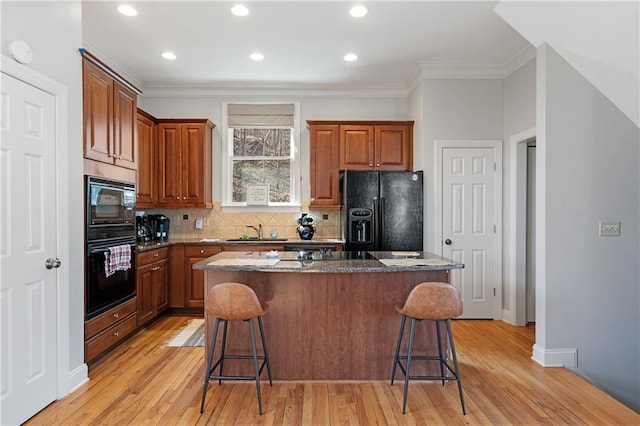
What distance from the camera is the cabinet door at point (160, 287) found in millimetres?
4297

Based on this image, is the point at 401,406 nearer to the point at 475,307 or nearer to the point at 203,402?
the point at 203,402

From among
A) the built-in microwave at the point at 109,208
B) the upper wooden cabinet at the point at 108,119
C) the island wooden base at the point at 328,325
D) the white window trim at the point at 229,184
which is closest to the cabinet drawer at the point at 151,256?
the built-in microwave at the point at 109,208

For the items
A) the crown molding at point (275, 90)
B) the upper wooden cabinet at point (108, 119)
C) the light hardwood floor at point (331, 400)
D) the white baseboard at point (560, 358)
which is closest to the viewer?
the light hardwood floor at point (331, 400)

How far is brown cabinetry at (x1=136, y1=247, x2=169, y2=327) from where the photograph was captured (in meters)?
3.93

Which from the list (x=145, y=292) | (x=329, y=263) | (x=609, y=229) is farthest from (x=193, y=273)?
(x=609, y=229)

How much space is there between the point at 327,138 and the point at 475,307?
2762mm

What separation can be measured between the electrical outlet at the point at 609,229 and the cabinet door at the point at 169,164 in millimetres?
4547

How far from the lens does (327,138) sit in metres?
4.95

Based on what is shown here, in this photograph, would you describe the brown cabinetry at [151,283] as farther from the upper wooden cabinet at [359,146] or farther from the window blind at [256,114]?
the upper wooden cabinet at [359,146]

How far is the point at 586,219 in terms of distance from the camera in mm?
3186

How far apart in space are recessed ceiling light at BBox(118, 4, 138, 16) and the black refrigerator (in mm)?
2598

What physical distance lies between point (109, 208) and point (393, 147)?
10.9 feet

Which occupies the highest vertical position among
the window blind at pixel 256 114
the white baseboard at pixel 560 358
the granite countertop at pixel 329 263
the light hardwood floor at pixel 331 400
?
the window blind at pixel 256 114

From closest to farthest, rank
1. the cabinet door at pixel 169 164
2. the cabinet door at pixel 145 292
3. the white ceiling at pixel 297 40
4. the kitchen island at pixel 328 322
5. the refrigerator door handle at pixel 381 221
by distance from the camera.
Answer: the kitchen island at pixel 328 322, the white ceiling at pixel 297 40, the cabinet door at pixel 145 292, the refrigerator door handle at pixel 381 221, the cabinet door at pixel 169 164
